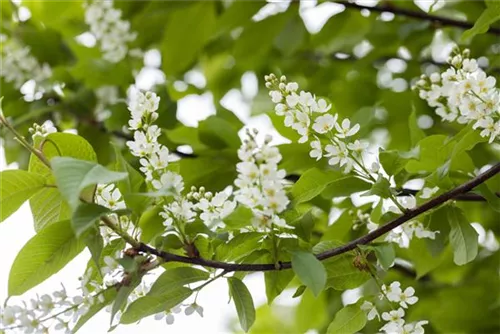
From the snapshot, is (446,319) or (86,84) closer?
(446,319)

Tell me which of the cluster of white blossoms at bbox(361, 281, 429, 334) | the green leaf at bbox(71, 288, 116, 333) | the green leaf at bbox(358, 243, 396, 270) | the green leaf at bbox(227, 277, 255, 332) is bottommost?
the cluster of white blossoms at bbox(361, 281, 429, 334)

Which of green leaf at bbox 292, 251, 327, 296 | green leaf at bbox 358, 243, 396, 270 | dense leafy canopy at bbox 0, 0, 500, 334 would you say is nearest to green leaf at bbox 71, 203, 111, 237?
dense leafy canopy at bbox 0, 0, 500, 334

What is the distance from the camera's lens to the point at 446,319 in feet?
6.07

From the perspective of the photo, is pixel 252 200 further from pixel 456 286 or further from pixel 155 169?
pixel 456 286

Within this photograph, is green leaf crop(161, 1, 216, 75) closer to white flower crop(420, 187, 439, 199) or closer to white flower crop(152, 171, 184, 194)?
white flower crop(420, 187, 439, 199)

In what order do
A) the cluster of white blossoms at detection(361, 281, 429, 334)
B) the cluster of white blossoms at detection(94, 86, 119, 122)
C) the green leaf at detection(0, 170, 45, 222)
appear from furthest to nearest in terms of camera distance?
1. the cluster of white blossoms at detection(94, 86, 119, 122)
2. the cluster of white blossoms at detection(361, 281, 429, 334)
3. the green leaf at detection(0, 170, 45, 222)

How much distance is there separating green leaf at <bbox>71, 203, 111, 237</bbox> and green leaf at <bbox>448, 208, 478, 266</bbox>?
1.81 ft

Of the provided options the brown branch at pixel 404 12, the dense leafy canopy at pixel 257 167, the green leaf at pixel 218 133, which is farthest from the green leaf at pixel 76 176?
the brown branch at pixel 404 12

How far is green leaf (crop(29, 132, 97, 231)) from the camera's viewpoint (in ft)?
3.27

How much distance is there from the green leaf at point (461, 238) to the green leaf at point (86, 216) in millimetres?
550

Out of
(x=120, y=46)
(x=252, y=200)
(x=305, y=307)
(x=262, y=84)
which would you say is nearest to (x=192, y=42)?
(x=120, y=46)

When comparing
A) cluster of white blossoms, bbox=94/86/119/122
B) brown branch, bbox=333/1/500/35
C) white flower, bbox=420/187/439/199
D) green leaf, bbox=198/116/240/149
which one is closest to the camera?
white flower, bbox=420/187/439/199

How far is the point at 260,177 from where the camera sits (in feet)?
2.95

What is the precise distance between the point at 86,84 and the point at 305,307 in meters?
0.88
